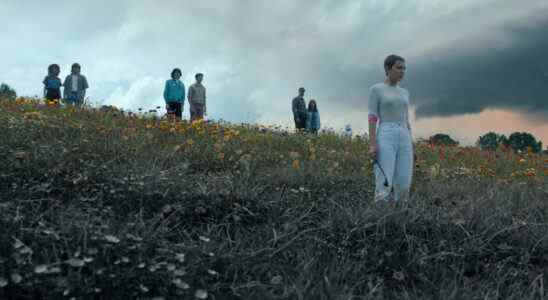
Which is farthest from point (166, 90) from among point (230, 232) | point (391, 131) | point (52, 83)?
point (230, 232)

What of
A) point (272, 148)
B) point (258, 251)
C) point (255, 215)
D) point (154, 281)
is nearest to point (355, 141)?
point (272, 148)

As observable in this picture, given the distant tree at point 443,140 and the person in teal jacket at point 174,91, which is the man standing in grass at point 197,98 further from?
the distant tree at point 443,140

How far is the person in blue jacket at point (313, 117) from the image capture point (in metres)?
20.5

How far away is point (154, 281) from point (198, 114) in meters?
12.9

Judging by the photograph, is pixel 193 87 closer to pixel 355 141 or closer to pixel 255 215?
pixel 355 141

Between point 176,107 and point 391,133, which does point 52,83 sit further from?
point 391,133

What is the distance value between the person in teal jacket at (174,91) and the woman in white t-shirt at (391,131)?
9368 millimetres

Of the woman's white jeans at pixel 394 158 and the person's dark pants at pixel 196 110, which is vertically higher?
the person's dark pants at pixel 196 110

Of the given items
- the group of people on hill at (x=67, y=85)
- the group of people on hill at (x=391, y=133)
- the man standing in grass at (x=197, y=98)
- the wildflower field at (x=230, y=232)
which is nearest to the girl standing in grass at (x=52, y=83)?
the group of people on hill at (x=67, y=85)

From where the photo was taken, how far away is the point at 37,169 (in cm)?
694

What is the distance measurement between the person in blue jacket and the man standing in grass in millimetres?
4260

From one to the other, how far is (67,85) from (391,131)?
37.8 feet

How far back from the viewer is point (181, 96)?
1639 centimetres

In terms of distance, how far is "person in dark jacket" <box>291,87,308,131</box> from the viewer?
19797 mm
